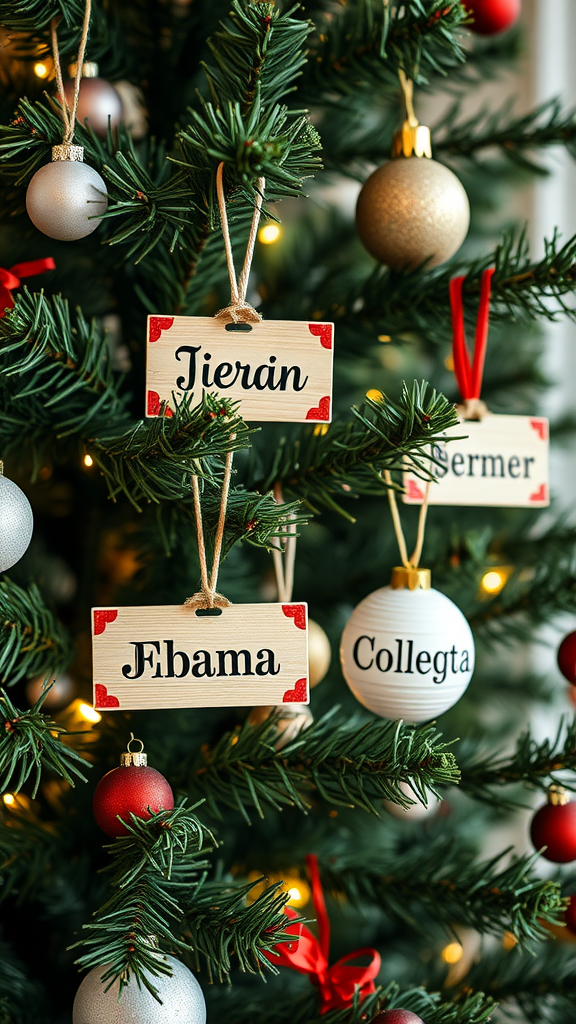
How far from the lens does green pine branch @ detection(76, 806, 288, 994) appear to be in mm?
412

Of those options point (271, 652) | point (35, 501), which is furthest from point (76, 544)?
point (271, 652)

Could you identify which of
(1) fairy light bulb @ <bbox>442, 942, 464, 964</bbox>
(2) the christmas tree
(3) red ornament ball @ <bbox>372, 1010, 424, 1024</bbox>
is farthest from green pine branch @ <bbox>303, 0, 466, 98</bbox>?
(1) fairy light bulb @ <bbox>442, 942, 464, 964</bbox>

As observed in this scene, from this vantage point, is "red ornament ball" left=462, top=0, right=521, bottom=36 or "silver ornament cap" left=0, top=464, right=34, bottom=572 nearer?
"silver ornament cap" left=0, top=464, right=34, bottom=572

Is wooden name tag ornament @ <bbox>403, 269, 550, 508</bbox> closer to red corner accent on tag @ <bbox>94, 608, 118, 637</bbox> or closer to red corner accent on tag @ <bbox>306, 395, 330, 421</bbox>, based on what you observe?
red corner accent on tag @ <bbox>306, 395, 330, 421</bbox>

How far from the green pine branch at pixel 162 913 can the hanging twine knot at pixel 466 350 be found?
36 cm

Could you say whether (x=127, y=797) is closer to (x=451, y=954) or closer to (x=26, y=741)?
(x=26, y=741)

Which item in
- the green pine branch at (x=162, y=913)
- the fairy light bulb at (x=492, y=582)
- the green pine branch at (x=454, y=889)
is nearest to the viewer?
the green pine branch at (x=162, y=913)

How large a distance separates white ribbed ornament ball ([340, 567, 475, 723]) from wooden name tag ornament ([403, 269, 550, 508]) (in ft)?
0.26

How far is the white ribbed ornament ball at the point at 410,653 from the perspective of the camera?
0.55 meters

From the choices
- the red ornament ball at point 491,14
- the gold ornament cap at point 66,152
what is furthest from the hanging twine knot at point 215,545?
the red ornament ball at point 491,14

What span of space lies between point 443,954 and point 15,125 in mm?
792

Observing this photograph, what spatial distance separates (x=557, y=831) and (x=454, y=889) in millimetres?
85

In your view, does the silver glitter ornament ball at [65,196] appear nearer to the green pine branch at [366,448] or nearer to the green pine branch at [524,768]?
the green pine branch at [366,448]

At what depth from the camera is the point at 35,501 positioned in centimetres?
79
